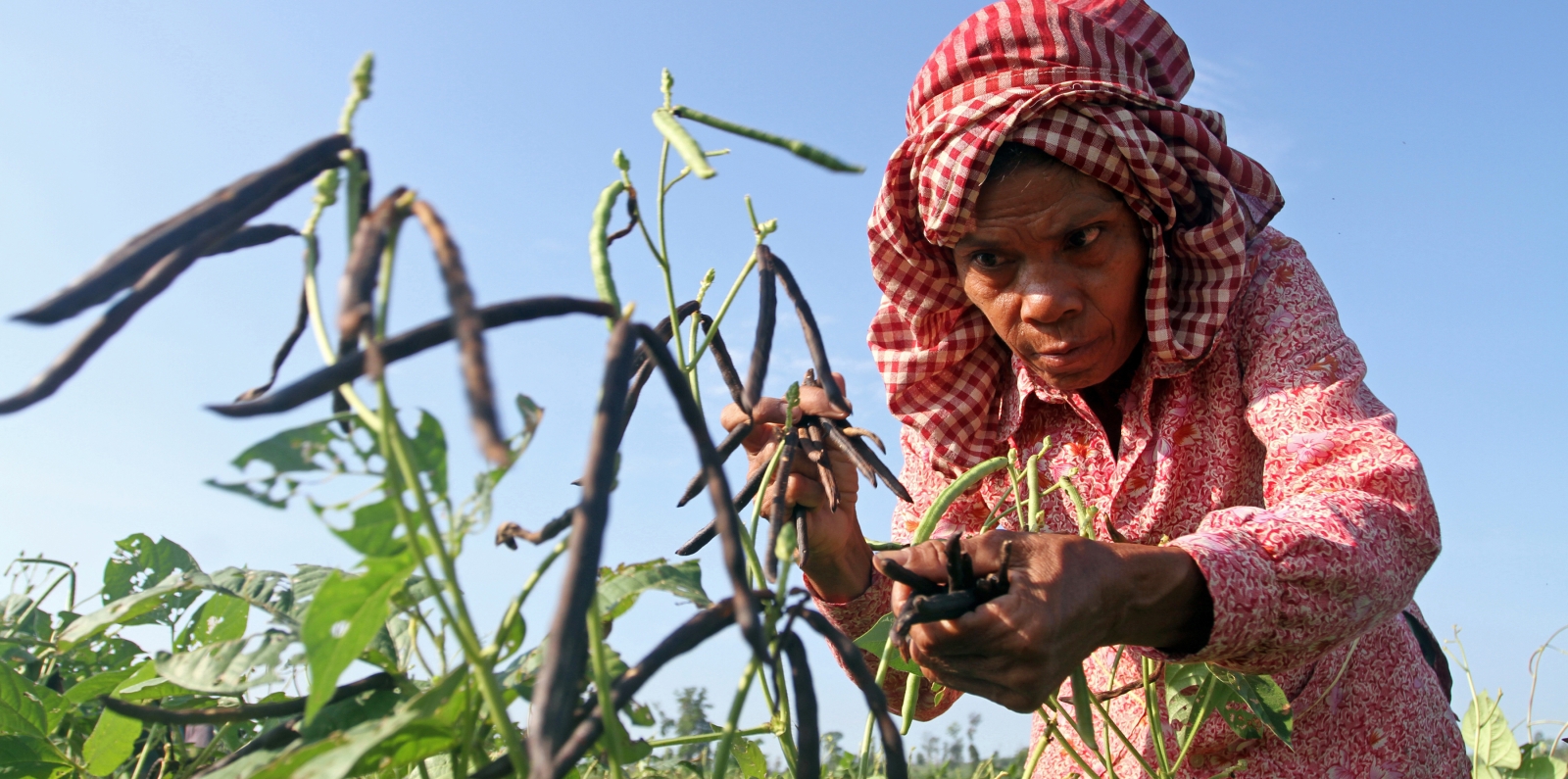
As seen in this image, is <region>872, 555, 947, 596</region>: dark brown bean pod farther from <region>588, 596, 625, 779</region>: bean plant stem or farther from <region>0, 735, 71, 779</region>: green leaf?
<region>0, 735, 71, 779</region>: green leaf

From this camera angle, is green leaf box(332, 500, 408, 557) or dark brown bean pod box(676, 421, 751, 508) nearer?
green leaf box(332, 500, 408, 557)

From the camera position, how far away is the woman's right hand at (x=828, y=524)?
4.68 ft

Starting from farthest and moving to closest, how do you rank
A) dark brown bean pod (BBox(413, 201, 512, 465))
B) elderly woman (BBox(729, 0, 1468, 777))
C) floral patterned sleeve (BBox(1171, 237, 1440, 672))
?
elderly woman (BBox(729, 0, 1468, 777)) → floral patterned sleeve (BBox(1171, 237, 1440, 672)) → dark brown bean pod (BBox(413, 201, 512, 465))

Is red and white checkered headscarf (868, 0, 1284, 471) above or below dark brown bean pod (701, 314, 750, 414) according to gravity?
above

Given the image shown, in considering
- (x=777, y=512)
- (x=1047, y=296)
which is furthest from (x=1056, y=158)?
(x=777, y=512)

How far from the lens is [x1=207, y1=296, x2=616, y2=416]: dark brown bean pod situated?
44 cm

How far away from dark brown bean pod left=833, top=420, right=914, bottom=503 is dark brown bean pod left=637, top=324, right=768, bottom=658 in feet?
1.55

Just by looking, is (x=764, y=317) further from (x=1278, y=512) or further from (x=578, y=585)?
(x=1278, y=512)

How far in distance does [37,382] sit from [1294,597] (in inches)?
52.2

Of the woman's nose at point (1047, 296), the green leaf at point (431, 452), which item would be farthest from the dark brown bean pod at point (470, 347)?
the woman's nose at point (1047, 296)

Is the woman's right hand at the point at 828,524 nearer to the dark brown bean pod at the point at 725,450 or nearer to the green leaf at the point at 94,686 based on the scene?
the dark brown bean pod at the point at 725,450

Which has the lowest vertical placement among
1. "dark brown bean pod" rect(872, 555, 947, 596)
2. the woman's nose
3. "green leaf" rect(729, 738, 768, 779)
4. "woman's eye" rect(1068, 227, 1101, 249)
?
"green leaf" rect(729, 738, 768, 779)

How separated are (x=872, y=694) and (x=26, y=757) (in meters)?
0.83

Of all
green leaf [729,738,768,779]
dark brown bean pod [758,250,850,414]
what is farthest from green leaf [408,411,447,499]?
green leaf [729,738,768,779]
